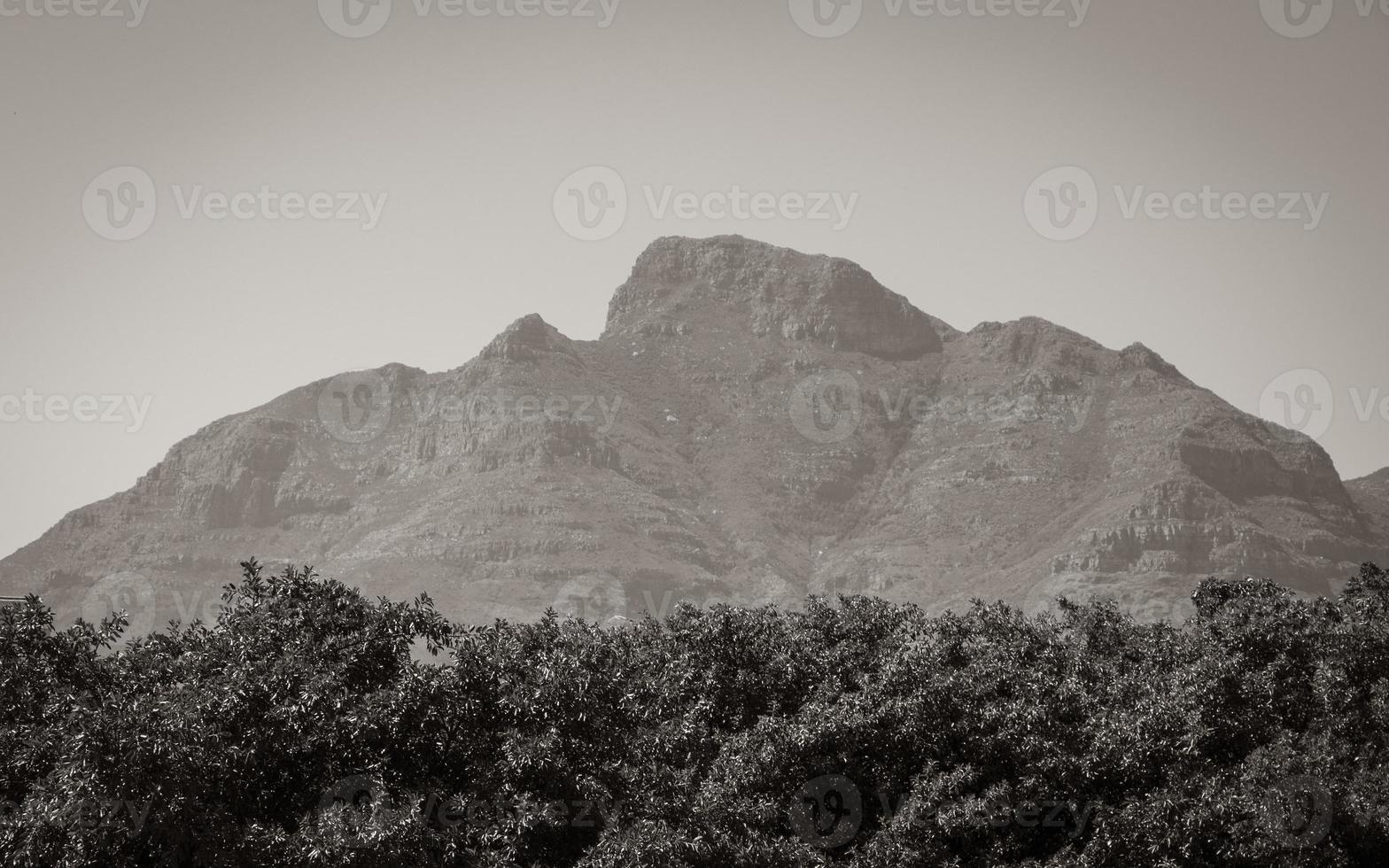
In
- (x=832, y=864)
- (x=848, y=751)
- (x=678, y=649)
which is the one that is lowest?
(x=832, y=864)

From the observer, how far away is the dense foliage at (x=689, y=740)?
2312 cm

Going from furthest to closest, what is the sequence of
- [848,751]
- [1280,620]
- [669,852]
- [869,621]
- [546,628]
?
[869,621]
[1280,620]
[546,628]
[848,751]
[669,852]

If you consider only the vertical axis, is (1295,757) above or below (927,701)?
below

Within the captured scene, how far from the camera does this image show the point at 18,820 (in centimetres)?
2238

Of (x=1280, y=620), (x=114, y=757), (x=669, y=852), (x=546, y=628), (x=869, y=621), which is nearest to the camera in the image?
(x=114, y=757)

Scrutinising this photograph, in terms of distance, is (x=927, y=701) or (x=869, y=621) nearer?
(x=927, y=701)

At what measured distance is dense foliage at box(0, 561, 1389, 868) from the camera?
2312 cm

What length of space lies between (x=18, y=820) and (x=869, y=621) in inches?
865

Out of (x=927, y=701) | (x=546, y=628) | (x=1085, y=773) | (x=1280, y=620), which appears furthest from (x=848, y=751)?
(x=1280, y=620)

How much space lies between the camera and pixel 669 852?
2456 centimetres

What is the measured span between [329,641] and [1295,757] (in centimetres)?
2065

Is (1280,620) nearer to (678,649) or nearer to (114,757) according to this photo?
(678,649)

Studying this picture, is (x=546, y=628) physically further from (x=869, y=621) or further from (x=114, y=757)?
(x=114, y=757)

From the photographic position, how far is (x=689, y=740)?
3025 cm
